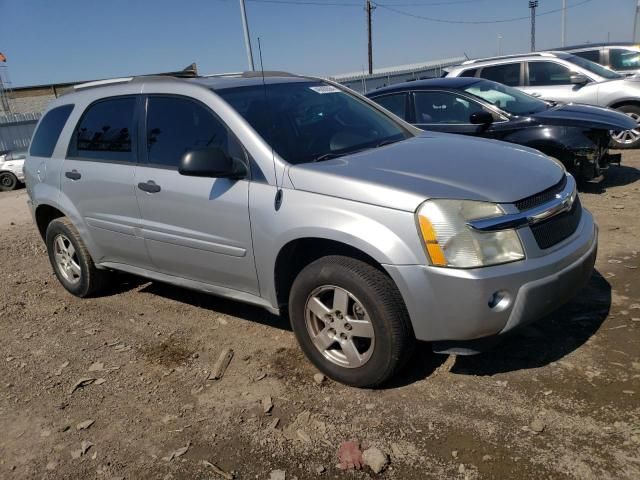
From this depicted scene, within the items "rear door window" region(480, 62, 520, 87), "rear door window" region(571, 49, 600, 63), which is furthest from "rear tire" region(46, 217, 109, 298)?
"rear door window" region(571, 49, 600, 63)

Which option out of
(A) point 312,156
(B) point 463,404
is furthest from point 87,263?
(B) point 463,404

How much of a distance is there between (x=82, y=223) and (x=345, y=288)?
2683 millimetres

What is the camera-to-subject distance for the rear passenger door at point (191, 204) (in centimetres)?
356

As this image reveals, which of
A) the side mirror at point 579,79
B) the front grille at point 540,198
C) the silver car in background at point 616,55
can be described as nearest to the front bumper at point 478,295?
the front grille at point 540,198

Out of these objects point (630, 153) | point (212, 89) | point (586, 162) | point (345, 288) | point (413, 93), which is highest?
point (212, 89)

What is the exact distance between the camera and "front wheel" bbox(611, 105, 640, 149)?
938cm

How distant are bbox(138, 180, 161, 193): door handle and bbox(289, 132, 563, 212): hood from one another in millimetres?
1144

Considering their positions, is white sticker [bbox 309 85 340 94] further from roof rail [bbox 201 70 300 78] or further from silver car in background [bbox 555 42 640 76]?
silver car in background [bbox 555 42 640 76]

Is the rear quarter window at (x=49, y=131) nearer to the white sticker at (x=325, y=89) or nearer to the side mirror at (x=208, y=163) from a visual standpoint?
the side mirror at (x=208, y=163)

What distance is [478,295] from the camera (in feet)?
9.13

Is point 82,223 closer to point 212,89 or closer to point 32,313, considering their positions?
point 32,313

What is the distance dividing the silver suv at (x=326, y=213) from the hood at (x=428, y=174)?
12mm

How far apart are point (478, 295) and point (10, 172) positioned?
55.8 ft

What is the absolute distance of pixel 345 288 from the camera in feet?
10.2
